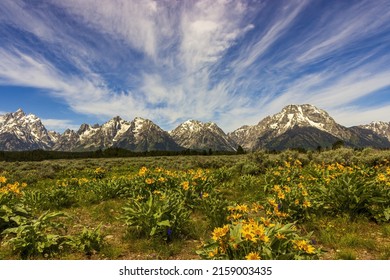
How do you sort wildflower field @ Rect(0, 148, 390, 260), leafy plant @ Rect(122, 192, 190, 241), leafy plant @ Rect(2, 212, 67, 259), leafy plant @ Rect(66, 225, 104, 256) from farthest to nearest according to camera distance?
leafy plant @ Rect(122, 192, 190, 241) → leafy plant @ Rect(66, 225, 104, 256) → leafy plant @ Rect(2, 212, 67, 259) → wildflower field @ Rect(0, 148, 390, 260)

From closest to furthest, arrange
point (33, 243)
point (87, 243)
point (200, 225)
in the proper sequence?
1. point (33, 243)
2. point (87, 243)
3. point (200, 225)

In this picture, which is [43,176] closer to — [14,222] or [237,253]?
[14,222]

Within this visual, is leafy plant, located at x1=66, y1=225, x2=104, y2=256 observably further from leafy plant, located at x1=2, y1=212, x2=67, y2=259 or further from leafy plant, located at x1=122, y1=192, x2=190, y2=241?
leafy plant, located at x1=122, y1=192, x2=190, y2=241

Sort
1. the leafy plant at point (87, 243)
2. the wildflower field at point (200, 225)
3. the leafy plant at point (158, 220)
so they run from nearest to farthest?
1. the wildflower field at point (200, 225)
2. the leafy plant at point (87, 243)
3. the leafy plant at point (158, 220)

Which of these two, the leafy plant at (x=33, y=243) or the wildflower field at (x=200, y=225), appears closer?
the wildflower field at (x=200, y=225)

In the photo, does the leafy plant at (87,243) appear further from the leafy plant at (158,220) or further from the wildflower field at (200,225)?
the leafy plant at (158,220)

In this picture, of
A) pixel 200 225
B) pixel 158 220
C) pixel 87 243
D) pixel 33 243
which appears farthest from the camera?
pixel 200 225

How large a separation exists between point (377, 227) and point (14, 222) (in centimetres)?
898

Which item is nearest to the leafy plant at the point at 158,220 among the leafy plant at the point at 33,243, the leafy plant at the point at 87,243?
the leafy plant at the point at 87,243

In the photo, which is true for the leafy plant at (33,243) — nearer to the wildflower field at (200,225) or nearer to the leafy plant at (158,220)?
the wildflower field at (200,225)

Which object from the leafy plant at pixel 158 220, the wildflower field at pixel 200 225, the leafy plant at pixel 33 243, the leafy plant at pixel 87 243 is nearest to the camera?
the wildflower field at pixel 200 225

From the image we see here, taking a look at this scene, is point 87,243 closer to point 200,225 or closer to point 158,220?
point 158,220

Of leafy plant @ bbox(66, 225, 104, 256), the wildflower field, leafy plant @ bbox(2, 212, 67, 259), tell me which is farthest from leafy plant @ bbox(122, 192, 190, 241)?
leafy plant @ bbox(2, 212, 67, 259)

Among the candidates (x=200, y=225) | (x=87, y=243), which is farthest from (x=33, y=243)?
(x=200, y=225)
